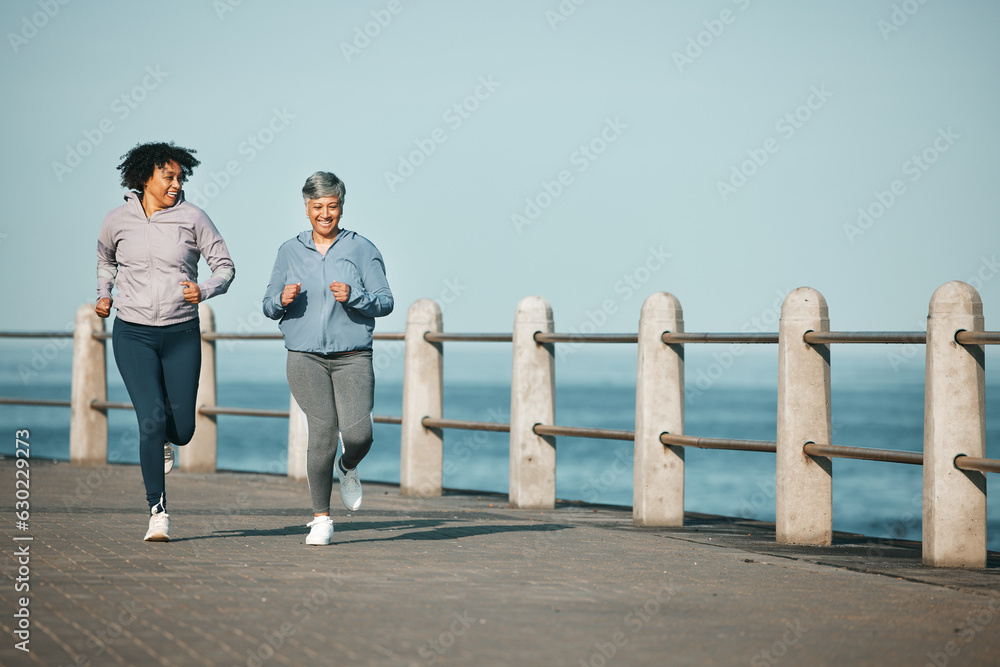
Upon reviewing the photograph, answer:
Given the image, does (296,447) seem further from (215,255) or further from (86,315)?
(215,255)

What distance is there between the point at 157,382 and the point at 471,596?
2342 millimetres

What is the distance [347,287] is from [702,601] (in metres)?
2.31

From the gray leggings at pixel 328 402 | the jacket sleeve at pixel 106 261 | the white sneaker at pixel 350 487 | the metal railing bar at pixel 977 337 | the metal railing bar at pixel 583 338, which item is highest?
the jacket sleeve at pixel 106 261

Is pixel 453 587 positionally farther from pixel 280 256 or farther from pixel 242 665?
pixel 280 256

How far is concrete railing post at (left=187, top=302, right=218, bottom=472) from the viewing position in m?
12.0

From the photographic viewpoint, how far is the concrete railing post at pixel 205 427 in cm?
1199

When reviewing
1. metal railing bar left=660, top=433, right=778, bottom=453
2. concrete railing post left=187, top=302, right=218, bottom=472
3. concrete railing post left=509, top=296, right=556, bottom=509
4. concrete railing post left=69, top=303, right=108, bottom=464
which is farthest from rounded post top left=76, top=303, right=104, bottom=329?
metal railing bar left=660, top=433, right=778, bottom=453

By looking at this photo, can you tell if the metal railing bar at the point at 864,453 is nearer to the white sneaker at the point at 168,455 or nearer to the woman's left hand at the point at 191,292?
the woman's left hand at the point at 191,292

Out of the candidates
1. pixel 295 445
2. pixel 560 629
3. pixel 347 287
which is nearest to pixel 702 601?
pixel 560 629

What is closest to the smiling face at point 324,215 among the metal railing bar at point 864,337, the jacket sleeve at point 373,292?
the jacket sleeve at point 373,292

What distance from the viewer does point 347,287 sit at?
613 centimetres

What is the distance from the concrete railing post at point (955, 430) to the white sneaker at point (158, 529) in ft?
12.4

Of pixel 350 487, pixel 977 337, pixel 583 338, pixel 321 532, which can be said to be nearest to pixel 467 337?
pixel 583 338

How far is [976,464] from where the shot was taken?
6.03 m
